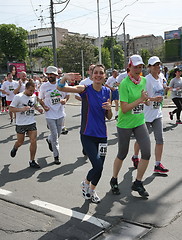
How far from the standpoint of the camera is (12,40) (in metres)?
75.2

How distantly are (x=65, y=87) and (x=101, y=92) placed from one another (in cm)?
55

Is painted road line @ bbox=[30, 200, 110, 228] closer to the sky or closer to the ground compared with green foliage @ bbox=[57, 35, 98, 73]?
closer to the ground

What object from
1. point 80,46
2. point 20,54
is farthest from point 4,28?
point 80,46

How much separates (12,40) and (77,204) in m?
75.9

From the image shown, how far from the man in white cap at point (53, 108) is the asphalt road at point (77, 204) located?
48 cm

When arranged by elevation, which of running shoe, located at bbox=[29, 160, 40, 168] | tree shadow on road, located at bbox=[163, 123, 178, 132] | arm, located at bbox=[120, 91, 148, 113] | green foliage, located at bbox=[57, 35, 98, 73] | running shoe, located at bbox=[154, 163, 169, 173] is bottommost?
running shoe, located at bbox=[29, 160, 40, 168]

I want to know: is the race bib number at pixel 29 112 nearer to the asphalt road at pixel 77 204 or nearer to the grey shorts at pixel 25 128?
the grey shorts at pixel 25 128

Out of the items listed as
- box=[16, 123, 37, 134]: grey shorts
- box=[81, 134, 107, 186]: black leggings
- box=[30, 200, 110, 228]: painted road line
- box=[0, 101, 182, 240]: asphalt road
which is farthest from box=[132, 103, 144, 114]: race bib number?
box=[16, 123, 37, 134]: grey shorts

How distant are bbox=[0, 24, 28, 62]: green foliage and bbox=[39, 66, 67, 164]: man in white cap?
238 feet

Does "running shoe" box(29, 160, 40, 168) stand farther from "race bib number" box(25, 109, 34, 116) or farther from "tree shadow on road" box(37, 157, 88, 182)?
"race bib number" box(25, 109, 34, 116)

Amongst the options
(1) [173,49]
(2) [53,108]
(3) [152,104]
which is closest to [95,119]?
(3) [152,104]

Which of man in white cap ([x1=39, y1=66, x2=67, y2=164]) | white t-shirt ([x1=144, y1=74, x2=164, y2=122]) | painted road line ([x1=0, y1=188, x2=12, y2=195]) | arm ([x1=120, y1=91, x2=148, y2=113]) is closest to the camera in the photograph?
arm ([x1=120, y1=91, x2=148, y2=113])

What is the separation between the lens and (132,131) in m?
4.54

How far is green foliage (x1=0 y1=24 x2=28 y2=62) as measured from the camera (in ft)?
245
